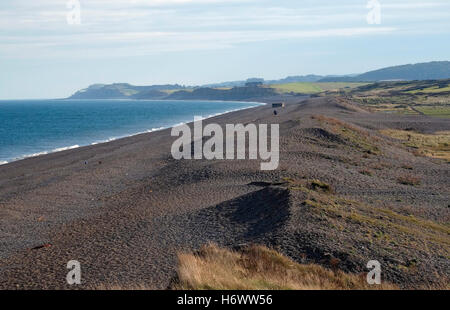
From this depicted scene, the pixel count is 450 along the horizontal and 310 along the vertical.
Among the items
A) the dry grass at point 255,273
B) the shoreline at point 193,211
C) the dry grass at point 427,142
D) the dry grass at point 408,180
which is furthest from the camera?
the dry grass at point 427,142

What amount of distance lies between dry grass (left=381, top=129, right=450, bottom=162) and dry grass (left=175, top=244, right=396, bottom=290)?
2668cm

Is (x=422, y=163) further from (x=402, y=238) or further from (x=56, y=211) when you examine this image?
(x=56, y=211)

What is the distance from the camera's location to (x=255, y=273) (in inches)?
424

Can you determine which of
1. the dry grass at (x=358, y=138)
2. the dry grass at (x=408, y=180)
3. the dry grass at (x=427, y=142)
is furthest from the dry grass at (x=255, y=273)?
the dry grass at (x=427, y=142)

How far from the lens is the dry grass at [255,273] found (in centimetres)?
947

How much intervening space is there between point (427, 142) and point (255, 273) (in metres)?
40.2

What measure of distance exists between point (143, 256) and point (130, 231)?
10.4 ft

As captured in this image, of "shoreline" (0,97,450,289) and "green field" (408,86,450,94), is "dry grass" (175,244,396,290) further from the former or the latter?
"green field" (408,86,450,94)

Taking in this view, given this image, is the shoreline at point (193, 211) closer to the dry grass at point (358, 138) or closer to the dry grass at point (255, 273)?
the dry grass at point (255, 273)

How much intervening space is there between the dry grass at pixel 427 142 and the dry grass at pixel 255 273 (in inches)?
1050

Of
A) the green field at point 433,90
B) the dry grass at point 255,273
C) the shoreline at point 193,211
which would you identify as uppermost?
the green field at point 433,90
